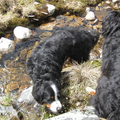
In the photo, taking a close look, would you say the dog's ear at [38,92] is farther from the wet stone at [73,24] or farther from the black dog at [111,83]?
the wet stone at [73,24]

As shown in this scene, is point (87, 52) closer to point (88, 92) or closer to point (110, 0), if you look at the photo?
point (88, 92)

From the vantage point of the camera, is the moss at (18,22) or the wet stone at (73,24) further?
the wet stone at (73,24)

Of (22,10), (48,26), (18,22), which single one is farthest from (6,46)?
(22,10)

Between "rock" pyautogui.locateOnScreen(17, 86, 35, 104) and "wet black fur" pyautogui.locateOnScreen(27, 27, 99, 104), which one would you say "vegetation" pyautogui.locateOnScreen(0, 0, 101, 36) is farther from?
"rock" pyautogui.locateOnScreen(17, 86, 35, 104)

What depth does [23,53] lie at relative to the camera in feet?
14.0

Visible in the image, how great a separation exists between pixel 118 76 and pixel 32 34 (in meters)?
4.11

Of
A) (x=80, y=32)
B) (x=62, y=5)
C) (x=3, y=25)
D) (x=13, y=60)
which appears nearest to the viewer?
(x=80, y=32)

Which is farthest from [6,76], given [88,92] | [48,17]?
[48,17]

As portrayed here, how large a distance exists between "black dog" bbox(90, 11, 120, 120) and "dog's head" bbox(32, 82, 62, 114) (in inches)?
30.4

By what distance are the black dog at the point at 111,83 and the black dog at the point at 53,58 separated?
881 millimetres

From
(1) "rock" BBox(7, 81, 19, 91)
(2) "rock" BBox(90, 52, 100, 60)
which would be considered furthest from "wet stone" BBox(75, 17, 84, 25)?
(1) "rock" BBox(7, 81, 19, 91)

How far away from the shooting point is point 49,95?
Result: 2352mm

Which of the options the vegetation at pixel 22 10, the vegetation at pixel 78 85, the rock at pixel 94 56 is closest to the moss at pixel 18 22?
the vegetation at pixel 22 10

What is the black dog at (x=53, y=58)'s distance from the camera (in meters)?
2.40
